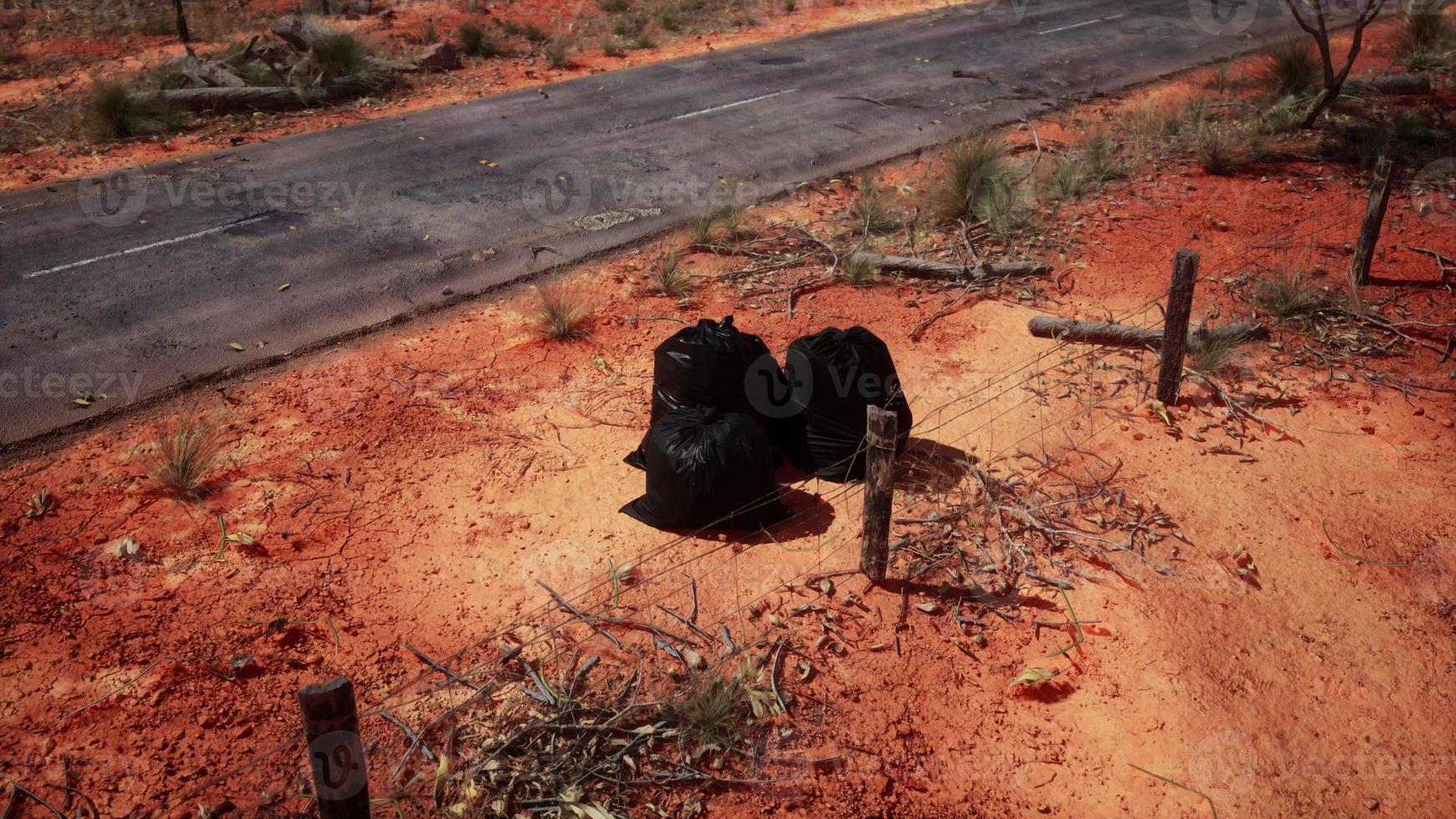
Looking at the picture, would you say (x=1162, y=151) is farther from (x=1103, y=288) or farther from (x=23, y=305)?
(x=23, y=305)

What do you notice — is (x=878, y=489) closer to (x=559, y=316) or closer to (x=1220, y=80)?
(x=559, y=316)

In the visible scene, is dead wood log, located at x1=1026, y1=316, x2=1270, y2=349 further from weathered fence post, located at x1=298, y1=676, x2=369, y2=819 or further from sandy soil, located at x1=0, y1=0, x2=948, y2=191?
sandy soil, located at x1=0, y1=0, x2=948, y2=191

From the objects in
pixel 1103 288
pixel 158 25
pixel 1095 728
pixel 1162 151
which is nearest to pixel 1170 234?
pixel 1103 288

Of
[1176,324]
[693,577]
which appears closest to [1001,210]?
[1176,324]

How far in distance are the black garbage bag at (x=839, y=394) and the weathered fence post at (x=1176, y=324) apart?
1887 millimetres

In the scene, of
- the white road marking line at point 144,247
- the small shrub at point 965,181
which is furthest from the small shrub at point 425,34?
the small shrub at point 965,181

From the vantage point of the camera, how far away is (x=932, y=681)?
15.4 ft

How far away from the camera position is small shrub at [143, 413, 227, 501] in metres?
5.89

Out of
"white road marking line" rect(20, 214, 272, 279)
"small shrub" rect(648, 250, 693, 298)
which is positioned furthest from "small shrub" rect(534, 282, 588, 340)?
"white road marking line" rect(20, 214, 272, 279)

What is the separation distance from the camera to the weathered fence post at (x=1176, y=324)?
6.21 m

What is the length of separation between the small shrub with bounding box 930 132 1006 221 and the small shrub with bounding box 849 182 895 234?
1.57 feet

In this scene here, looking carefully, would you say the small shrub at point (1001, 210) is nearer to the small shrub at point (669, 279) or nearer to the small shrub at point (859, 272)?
the small shrub at point (859, 272)

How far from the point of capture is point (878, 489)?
4953mm

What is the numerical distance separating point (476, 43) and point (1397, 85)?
12673 millimetres
